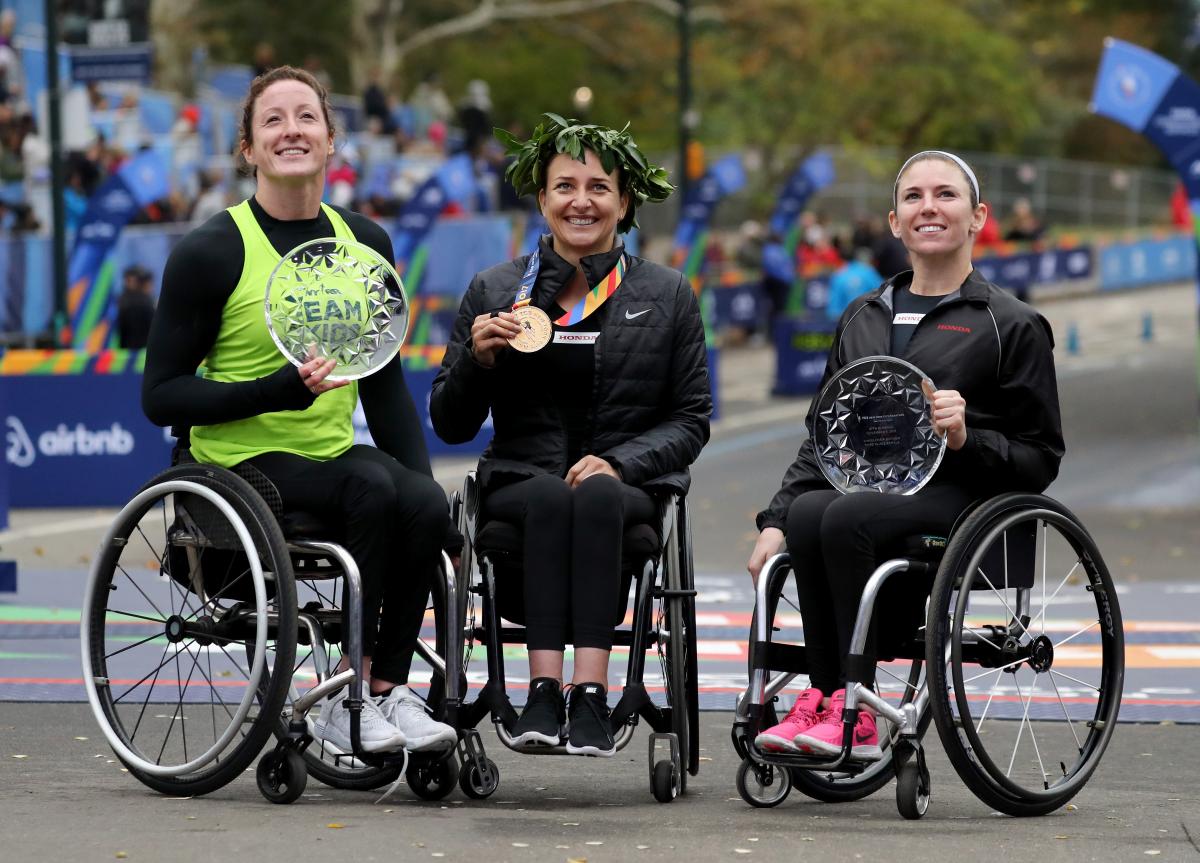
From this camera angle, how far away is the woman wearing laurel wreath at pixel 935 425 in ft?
19.4

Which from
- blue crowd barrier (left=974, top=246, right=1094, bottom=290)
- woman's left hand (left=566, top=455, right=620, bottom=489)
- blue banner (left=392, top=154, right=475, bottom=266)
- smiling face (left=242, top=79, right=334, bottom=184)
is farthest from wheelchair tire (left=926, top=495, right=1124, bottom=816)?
blue crowd barrier (left=974, top=246, right=1094, bottom=290)

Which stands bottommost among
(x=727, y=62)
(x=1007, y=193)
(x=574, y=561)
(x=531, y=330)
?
(x=574, y=561)

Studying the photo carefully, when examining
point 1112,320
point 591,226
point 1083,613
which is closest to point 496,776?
point 591,226

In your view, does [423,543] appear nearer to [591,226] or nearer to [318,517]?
[318,517]

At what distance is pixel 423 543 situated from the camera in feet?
19.6

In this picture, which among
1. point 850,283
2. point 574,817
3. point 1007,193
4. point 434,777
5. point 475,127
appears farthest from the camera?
point 1007,193

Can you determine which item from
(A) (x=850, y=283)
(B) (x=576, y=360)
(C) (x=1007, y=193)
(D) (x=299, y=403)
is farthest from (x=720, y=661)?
(C) (x=1007, y=193)

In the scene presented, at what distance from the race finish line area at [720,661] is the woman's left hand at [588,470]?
0.85 meters

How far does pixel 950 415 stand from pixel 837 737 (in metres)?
0.88

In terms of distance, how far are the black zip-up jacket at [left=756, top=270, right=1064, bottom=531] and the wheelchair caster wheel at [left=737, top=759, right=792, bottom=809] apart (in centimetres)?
71

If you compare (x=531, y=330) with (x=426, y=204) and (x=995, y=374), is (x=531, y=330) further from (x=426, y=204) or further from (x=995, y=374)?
(x=426, y=204)

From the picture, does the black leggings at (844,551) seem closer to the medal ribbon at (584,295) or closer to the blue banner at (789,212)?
the medal ribbon at (584,295)

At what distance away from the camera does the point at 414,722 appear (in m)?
5.92

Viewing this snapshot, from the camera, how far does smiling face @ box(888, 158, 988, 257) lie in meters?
6.17
